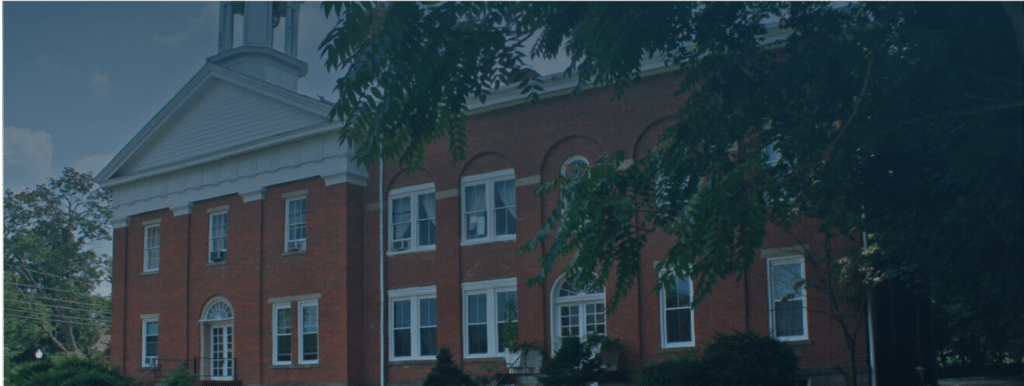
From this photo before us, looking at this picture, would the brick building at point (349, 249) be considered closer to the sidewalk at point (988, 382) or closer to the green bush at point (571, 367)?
the green bush at point (571, 367)

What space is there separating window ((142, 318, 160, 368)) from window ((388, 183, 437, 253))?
11067 millimetres

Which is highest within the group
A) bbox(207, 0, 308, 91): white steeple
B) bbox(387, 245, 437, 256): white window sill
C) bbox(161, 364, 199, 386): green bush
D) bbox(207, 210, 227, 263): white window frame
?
bbox(207, 0, 308, 91): white steeple

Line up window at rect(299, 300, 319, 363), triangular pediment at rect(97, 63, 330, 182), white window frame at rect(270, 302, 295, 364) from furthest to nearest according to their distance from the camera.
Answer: triangular pediment at rect(97, 63, 330, 182) < white window frame at rect(270, 302, 295, 364) < window at rect(299, 300, 319, 363)

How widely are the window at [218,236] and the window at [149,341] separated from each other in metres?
3.92

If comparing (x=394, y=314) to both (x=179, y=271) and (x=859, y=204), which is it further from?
(x=859, y=204)

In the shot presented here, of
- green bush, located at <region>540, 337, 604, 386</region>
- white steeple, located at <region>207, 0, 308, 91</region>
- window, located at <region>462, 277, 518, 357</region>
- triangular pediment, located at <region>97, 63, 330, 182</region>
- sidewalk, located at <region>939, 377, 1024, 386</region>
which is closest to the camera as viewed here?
sidewalk, located at <region>939, 377, 1024, 386</region>

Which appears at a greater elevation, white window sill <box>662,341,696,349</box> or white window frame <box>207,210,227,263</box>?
white window frame <box>207,210,227,263</box>

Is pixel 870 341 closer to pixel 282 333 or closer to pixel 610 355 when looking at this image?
pixel 610 355

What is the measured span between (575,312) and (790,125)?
12688 millimetres

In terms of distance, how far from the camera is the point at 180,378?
27375mm

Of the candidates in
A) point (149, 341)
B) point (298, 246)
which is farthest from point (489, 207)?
point (149, 341)

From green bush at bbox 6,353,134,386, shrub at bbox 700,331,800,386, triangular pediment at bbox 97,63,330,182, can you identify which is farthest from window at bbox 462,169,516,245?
green bush at bbox 6,353,134,386

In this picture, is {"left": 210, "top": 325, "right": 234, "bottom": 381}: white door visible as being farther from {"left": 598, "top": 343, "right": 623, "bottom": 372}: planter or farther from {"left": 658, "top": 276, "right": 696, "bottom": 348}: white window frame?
{"left": 658, "top": 276, "right": 696, "bottom": 348}: white window frame

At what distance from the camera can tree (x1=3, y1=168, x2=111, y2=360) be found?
4575 centimetres
